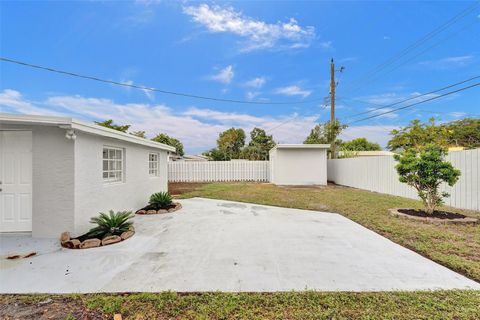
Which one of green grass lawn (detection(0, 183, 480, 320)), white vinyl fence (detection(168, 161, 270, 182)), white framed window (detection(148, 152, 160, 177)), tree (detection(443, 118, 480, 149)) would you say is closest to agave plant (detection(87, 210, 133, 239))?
green grass lawn (detection(0, 183, 480, 320))

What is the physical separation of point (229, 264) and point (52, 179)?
3.49 meters

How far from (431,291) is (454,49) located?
12326mm

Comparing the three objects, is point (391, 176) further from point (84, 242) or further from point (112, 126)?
point (112, 126)

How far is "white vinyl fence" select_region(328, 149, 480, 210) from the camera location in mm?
5957

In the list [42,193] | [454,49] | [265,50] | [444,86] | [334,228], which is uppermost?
[265,50]

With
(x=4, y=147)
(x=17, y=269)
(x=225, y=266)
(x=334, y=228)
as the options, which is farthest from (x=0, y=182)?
(x=334, y=228)

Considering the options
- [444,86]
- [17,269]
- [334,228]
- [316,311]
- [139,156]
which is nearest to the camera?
[316,311]

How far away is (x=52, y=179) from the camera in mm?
3723

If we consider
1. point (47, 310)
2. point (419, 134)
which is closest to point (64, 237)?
point (47, 310)

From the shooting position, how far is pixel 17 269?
9.18 ft

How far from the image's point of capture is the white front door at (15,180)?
3777mm

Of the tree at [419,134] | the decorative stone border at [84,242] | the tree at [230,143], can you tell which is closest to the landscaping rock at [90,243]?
the decorative stone border at [84,242]

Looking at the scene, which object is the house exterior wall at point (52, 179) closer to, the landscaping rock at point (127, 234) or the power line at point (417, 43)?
the landscaping rock at point (127, 234)

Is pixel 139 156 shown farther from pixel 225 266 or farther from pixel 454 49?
pixel 454 49
